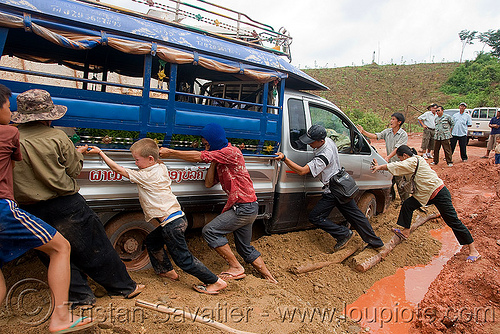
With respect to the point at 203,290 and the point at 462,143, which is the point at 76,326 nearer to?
the point at 203,290

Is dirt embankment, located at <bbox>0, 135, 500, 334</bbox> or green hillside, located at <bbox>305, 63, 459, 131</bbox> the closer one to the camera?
dirt embankment, located at <bbox>0, 135, 500, 334</bbox>

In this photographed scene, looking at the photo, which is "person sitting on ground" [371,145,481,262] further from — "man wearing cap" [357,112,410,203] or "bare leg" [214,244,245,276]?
"bare leg" [214,244,245,276]

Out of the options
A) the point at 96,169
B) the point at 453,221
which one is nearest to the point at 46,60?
the point at 96,169

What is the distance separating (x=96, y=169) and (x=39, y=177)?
2.07 ft

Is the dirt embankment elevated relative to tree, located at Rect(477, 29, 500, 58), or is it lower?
lower

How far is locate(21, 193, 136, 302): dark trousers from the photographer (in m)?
2.49

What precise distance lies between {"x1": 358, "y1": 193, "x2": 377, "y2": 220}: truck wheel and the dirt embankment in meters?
0.23

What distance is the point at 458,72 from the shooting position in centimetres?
3167

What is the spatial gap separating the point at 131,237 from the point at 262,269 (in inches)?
56.0

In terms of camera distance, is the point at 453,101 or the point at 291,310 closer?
the point at 291,310

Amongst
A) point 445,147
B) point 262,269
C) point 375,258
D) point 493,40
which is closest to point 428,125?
point 445,147

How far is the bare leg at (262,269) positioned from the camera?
369 cm

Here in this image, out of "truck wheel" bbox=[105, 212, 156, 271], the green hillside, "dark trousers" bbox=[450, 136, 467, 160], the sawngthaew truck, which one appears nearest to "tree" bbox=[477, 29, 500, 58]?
the green hillside

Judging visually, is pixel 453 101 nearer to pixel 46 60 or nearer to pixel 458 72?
pixel 458 72
